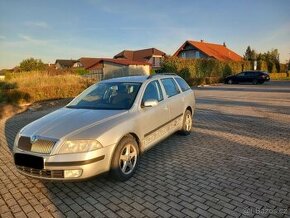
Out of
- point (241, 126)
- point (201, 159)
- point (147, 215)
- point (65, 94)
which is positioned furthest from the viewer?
point (65, 94)

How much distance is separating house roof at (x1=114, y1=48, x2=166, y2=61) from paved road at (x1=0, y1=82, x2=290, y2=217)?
51.8 m

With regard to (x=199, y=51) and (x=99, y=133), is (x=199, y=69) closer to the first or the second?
(x=199, y=51)

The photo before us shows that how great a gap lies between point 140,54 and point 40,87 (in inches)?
1846

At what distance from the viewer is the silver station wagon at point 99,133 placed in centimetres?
378

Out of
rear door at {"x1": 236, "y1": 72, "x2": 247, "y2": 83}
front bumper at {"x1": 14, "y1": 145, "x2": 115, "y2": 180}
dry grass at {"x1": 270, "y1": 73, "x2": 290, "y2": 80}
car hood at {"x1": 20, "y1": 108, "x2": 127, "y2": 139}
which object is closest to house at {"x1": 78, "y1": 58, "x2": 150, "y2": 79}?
rear door at {"x1": 236, "y1": 72, "x2": 247, "y2": 83}

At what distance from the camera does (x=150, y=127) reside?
5.16 meters

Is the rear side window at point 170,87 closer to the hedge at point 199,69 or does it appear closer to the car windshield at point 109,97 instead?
the car windshield at point 109,97

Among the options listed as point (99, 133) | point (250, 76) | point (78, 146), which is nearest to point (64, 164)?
point (78, 146)

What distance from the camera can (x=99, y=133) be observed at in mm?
3947

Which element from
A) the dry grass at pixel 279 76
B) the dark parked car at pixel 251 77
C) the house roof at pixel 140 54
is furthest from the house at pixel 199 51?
the dark parked car at pixel 251 77

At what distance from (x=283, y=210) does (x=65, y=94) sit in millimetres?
14969

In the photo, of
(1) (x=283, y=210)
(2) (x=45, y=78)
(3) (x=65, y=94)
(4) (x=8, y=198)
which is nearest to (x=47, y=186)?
(4) (x=8, y=198)

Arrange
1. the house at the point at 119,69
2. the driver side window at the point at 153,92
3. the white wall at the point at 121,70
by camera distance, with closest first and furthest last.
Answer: the driver side window at the point at 153,92
the white wall at the point at 121,70
the house at the point at 119,69

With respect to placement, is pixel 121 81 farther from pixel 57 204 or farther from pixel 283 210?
pixel 283 210
